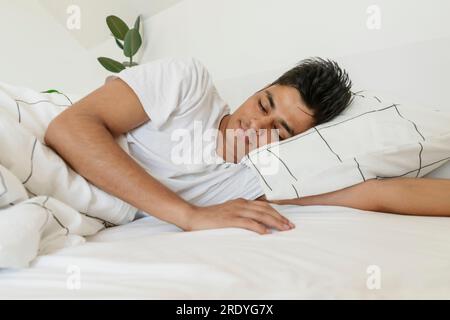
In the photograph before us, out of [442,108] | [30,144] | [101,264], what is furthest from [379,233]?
[30,144]

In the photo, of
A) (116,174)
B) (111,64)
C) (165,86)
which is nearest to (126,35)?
(111,64)

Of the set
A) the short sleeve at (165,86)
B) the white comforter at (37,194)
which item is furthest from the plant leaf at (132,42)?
the short sleeve at (165,86)

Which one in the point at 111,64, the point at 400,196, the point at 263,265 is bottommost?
the point at 400,196

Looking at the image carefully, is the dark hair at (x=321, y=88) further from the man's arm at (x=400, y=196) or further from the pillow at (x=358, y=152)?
the man's arm at (x=400, y=196)

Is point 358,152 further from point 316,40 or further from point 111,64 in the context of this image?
point 111,64

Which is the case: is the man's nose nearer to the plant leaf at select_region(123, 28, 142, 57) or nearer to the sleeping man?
the sleeping man

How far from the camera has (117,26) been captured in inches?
88.2

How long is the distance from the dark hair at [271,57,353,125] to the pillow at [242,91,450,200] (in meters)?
0.08

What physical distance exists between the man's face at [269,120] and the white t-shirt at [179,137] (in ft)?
0.20

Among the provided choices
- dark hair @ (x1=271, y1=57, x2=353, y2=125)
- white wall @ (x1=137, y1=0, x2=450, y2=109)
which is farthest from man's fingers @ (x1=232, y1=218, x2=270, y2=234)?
white wall @ (x1=137, y1=0, x2=450, y2=109)

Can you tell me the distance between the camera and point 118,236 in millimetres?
871

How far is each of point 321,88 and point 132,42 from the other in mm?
1356
